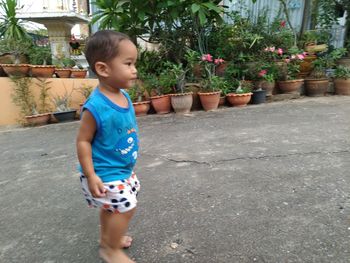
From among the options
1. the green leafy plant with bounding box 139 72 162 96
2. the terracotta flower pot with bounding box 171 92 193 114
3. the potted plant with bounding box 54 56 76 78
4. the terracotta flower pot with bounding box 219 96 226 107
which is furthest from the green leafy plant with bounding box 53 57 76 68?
the terracotta flower pot with bounding box 219 96 226 107

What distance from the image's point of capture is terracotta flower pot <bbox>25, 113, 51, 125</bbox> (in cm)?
546

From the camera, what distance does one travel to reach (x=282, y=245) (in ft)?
5.49

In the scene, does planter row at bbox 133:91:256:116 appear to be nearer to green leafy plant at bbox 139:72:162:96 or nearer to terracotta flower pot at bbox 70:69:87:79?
green leafy plant at bbox 139:72:162:96

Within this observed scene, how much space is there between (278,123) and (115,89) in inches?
123

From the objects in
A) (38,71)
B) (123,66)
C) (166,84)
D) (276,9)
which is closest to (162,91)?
(166,84)

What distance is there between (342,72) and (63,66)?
523 cm

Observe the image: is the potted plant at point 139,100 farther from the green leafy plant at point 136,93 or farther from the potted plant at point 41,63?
the potted plant at point 41,63

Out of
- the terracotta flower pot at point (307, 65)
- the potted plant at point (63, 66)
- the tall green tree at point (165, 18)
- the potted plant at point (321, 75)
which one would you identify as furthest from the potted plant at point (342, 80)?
the potted plant at point (63, 66)

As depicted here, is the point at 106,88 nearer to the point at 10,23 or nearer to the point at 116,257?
the point at 116,257

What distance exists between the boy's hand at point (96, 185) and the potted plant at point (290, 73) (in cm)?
503

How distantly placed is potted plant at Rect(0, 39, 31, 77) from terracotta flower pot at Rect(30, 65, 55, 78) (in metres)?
0.12

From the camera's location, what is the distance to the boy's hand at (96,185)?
4.69 ft

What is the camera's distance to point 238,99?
212 inches

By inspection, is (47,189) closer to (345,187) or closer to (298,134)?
(345,187)
